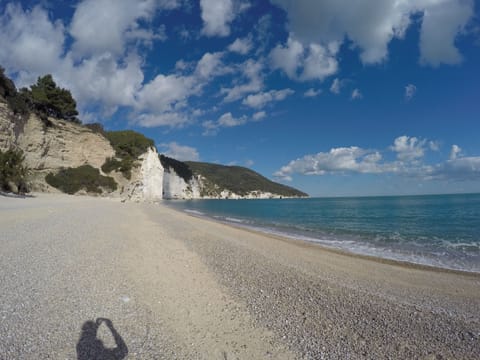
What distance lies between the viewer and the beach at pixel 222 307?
3.28 metres

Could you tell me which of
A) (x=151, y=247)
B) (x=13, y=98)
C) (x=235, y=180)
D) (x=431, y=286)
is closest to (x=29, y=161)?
(x=13, y=98)

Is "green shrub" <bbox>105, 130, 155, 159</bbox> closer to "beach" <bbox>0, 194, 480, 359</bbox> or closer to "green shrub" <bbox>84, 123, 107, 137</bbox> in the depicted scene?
"green shrub" <bbox>84, 123, 107, 137</bbox>

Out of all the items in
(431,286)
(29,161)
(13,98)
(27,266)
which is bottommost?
(431,286)

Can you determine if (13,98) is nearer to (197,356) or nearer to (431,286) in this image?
(197,356)

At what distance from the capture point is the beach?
10.8 ft

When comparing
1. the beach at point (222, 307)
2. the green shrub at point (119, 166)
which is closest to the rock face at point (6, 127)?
the green shrub at point (119, 166)

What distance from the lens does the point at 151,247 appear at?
880cm

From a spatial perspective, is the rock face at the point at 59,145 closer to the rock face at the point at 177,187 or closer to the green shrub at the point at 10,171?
the green shrub at the point at 10,171

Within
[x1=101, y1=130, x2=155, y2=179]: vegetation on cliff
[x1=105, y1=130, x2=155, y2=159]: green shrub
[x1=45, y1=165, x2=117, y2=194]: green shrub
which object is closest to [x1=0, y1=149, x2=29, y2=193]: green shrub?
[x1=45, y1=165, x2=117, y2=194]: green shrub

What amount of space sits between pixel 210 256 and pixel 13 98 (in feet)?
132

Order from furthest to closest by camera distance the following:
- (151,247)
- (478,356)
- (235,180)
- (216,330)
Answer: (235,180) < (151,247) < (216,330) < (478,356)

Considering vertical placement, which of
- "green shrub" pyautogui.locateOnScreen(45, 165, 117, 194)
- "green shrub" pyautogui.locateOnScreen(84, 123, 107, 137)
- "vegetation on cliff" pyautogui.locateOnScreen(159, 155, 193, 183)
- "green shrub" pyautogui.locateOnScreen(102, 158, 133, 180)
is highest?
"green shrub" pyautogui.locateOnScreen(84, 123, 107, 137)

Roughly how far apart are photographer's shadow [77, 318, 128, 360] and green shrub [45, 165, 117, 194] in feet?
137

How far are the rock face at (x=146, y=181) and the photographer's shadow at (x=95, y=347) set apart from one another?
170ft
